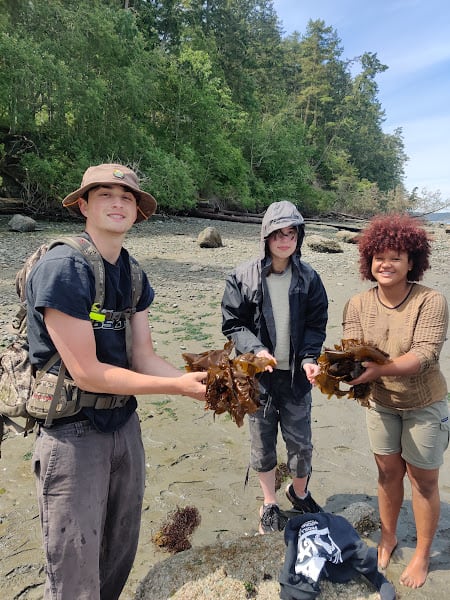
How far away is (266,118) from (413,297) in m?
45.0

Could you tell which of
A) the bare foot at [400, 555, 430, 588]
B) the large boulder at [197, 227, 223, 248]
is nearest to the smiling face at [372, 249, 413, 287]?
the bare foot at [400, 555, 430, 588]

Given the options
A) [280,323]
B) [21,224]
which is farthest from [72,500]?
[21,224]

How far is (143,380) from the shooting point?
2.13 metres

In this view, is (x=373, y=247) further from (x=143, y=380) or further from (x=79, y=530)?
(x=79, y=530)

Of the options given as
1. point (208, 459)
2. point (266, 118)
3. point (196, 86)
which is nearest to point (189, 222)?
point (196, 86)

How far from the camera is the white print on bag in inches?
104

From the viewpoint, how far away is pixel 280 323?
366 centimetres

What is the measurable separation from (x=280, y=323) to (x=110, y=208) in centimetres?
185

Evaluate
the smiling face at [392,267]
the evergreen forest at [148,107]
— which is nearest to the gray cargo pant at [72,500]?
the smiling face at [392,267]

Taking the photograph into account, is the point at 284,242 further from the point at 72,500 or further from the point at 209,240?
the point at 209,240

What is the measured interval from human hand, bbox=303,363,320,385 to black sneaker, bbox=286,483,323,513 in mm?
1355

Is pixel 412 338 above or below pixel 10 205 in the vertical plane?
below

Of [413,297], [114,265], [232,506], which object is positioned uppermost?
[114,265]

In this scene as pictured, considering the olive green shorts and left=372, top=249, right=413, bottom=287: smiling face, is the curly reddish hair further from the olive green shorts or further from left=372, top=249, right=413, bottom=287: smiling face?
the olive green shorts
